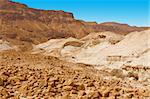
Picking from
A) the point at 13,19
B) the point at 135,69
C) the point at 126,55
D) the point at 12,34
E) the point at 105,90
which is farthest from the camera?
the point at 13,19

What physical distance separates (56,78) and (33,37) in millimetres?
86301

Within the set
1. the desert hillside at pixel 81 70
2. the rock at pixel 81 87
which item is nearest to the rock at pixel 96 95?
the desert hillside at pixel 81 70

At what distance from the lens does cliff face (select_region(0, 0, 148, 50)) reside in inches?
3531

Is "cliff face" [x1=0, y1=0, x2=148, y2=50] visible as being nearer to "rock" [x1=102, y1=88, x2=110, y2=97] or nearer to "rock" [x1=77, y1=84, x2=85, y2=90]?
"rock" [x1=77, y1=84, x2=85, y2=90]

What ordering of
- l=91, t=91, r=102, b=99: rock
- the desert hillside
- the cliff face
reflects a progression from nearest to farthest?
l=91, t=91, r=102, b=99: rock → the desert hillside → the cliff face

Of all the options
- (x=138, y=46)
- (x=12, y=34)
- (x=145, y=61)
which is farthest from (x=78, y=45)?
(x=12, y=34)

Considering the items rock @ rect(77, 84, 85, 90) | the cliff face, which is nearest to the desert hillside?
rock @ rect(77, 84, 85, 90)

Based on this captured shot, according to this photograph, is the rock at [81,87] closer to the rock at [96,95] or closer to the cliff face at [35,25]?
the rock at [96,95]

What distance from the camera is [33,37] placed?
92.7 m

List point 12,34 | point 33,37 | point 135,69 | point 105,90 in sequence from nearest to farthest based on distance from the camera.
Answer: point 105,90 → point 135,69 → point 12,34 → point 33,37

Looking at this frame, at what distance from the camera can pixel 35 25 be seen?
355 ft

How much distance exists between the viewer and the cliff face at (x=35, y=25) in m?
89.7

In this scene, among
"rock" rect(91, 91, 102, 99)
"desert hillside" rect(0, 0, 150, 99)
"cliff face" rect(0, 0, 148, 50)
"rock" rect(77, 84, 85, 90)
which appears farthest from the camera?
"cliff face" rect(0, 0, 148, 50)

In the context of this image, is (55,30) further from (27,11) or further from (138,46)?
(138,46)
